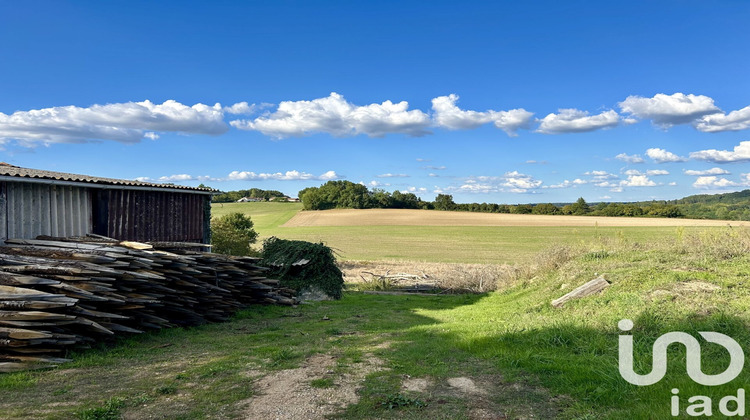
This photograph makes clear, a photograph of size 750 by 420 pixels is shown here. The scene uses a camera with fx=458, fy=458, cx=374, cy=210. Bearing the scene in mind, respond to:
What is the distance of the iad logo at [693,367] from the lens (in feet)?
16.0

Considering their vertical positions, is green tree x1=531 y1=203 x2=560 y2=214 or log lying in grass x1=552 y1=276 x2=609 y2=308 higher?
green tree x1=531 y1=203 x2=560 y2=214

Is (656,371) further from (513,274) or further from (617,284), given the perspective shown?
(513,274)

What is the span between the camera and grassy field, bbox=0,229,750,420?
5.27 m

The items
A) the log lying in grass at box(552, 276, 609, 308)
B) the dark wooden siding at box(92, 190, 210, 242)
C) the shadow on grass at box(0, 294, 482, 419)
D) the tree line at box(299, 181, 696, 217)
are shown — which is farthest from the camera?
the tree line at box(299, 181, 696, 217)

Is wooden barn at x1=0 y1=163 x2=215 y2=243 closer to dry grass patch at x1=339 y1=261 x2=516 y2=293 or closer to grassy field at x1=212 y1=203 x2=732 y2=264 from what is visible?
dry grass patch at x1=339 y1=261 x2=516 y2=293

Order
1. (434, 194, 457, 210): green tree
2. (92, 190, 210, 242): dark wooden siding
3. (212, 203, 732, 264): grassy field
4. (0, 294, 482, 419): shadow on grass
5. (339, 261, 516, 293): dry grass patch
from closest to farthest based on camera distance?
1. (0, 294, 482, 419): shadow on grass
2. (92, 190, 210, 242): dark wooden siding
3. (339, 261, 516, 293): dry grass patch
4. (212, 203, 732, 264): grassy field
5. (434, 194, 457, 210): green tree

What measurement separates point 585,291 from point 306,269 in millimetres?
9330

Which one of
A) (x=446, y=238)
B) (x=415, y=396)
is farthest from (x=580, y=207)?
(x=415, y=396)

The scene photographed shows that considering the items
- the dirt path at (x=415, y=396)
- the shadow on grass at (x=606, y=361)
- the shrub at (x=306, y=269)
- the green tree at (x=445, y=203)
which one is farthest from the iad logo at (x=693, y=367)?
the green tree at (x=445, y=203)

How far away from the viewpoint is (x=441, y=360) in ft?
23.6

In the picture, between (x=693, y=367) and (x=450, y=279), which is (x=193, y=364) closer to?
(x=693, y=367)

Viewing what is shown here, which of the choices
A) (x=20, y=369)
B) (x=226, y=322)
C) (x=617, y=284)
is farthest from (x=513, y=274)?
(x=20, y=369)

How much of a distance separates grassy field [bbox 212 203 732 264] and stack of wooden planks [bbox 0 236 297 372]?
20.3m

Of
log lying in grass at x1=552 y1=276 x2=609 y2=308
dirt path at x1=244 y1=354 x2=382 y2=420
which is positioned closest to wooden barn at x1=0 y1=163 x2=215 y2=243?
dirt path at x1=244 y1=354 x2=382 y2=420
